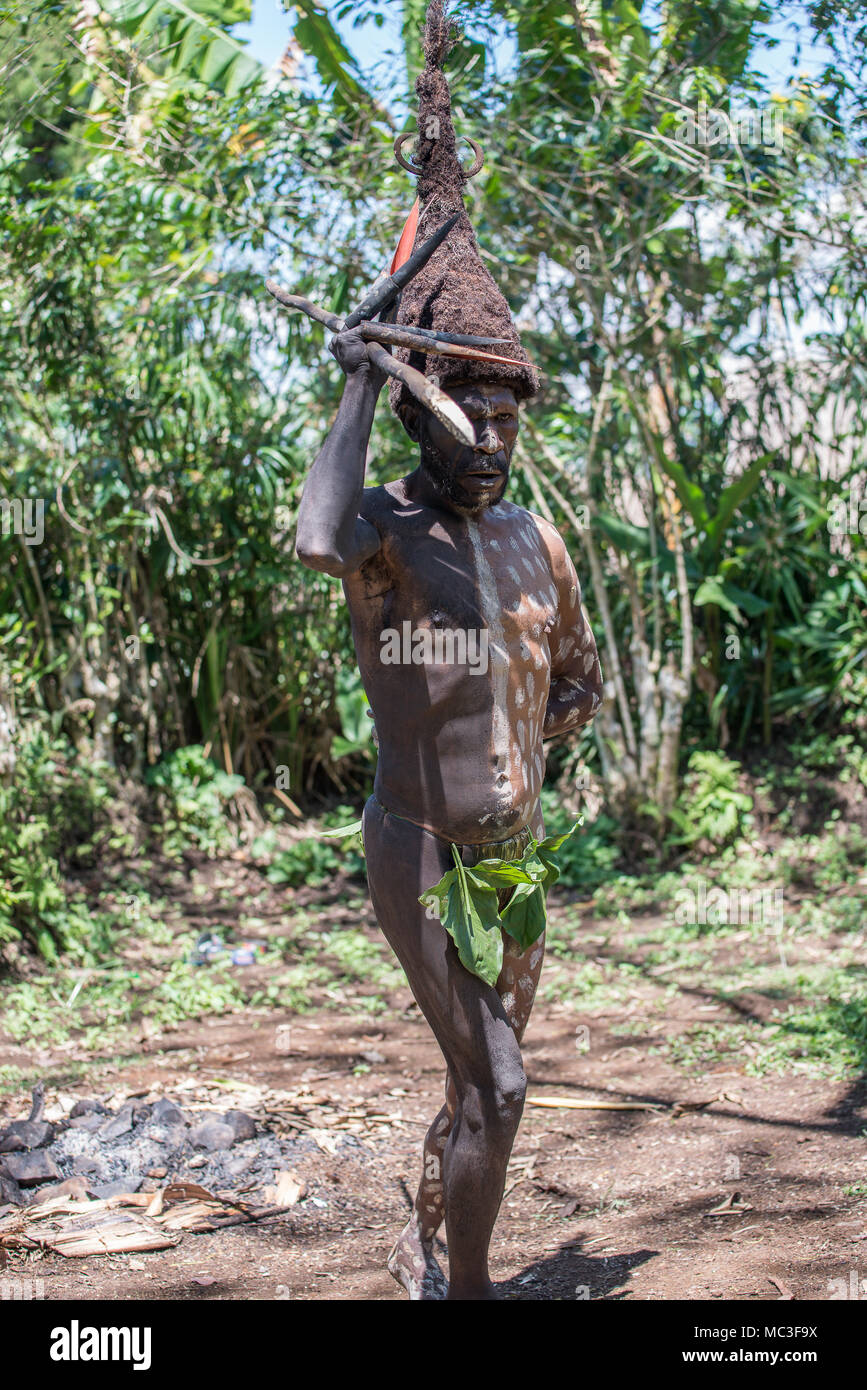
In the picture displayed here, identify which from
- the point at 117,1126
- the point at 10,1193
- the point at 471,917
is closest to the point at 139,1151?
the point at 117,1126

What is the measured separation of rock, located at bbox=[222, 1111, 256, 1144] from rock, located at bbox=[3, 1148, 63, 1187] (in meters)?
0.55

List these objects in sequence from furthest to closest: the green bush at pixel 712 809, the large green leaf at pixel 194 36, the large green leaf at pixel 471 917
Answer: the green bush at pixel 712 809
the large green leaf at pixel 194 36
the large green leaf at pixel 471 917

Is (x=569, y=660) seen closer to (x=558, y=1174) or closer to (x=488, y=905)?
(x=488, y=905)

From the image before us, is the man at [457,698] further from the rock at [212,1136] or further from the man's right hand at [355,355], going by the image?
the rock at [212,1136]

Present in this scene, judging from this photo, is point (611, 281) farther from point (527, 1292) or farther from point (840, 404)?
point (527, 1292)

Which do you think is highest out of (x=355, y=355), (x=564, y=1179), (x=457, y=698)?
(x=355, y=355)

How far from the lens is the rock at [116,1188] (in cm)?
347

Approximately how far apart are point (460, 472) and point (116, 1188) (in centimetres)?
235

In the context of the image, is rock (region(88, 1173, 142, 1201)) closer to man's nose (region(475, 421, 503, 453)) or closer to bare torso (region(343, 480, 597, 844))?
bare torso (region(343, 480, 597, 844))

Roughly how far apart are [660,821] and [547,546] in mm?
4505

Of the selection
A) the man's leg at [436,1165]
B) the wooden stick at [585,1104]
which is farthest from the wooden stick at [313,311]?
the wooden stick at [585,1104]

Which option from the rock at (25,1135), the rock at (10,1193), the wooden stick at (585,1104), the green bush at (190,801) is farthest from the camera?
the green bush at (190,801)

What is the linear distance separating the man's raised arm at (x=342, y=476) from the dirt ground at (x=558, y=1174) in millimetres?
1770

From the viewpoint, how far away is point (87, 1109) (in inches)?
156
